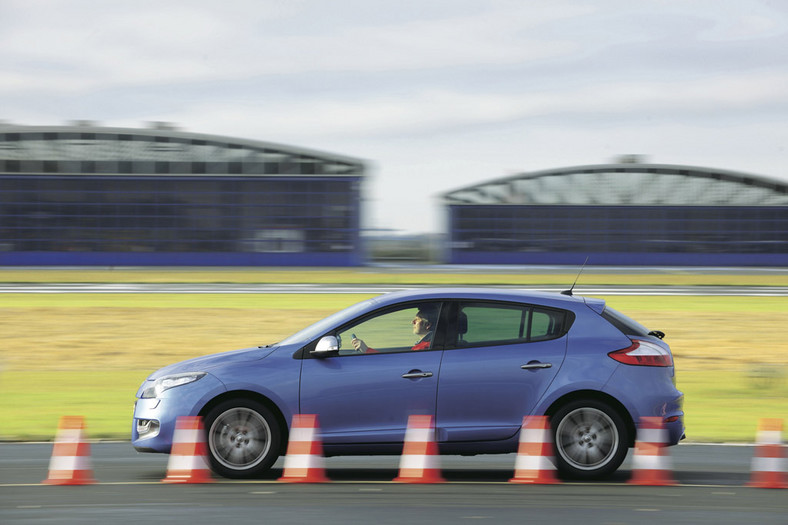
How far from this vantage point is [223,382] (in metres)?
7.66

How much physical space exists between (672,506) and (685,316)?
59.5ft

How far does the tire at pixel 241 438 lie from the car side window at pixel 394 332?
2.58 feet

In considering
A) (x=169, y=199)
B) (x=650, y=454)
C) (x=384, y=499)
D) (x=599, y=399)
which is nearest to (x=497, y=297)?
(x=599, y=399)

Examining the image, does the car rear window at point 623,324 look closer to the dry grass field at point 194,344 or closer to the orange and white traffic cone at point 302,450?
the orange and white traffic cone at point 302,450

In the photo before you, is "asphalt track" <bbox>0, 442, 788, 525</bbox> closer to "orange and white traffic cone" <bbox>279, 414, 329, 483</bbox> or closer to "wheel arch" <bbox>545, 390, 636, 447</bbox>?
"orange and white traffic cone" <bbox>279, 414, 329, 483</bbox>

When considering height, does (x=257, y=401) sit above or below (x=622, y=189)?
below

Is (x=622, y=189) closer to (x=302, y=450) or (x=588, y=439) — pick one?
(x=588, y=439)

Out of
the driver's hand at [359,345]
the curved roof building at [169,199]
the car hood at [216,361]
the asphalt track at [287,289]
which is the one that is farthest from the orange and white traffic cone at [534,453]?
the curved roof building at [169,199]

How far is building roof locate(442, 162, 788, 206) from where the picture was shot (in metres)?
64.6

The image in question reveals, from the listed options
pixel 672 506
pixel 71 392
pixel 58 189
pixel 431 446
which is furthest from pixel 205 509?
pixel 58 189

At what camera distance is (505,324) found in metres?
7.95

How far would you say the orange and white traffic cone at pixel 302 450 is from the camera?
24.9ft

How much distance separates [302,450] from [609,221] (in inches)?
2307

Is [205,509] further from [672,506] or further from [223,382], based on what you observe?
[672,506]
